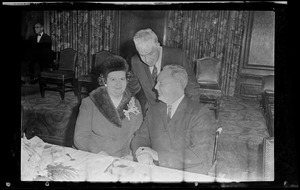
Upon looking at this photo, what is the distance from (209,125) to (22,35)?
180 centimetres

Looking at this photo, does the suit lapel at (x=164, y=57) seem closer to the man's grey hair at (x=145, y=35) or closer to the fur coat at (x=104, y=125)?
the man's grey hair at (x=145, y=35)

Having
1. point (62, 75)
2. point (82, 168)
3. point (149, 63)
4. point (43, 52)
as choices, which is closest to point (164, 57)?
point (149, 63)

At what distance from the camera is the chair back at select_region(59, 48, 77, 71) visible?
329cm

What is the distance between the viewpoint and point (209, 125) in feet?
10.6

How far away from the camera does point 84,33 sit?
10.8ft

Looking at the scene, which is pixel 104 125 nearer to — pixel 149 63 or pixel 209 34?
pixel 149 63

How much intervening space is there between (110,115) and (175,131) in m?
0.58

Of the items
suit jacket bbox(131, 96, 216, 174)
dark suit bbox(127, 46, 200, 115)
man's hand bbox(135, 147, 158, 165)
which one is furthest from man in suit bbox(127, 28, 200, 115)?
man's hand bbox(135, 147, 158, 165)

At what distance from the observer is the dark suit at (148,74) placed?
3252 mm

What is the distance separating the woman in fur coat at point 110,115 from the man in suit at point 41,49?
1.59 feet

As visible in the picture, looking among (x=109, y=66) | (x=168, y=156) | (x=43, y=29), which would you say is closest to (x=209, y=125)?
(x=168, y=156)

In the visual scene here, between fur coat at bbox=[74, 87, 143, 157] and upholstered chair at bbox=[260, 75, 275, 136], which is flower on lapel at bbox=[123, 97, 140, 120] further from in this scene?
upholstered chair at bbox=[260, 75, 275, 136]

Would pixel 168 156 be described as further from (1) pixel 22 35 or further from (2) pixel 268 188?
(1) pixel 22 35

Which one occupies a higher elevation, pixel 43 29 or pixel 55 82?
pixel 43 29
